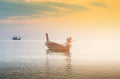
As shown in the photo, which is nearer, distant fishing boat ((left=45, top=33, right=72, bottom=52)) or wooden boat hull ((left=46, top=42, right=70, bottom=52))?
distant fishing boat ((left=45, top=33, right=72, bottom=52))

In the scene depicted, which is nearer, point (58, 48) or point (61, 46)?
point (61, 46)

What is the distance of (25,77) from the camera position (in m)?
32.0

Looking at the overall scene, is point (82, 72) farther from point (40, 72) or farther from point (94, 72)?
point (40, 72)

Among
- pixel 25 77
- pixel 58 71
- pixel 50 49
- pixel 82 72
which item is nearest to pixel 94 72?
pixel 82 72

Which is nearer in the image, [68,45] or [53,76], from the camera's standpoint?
[53,76]

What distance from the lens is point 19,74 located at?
3381 centimetres

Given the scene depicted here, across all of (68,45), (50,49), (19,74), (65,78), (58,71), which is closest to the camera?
(65,78)

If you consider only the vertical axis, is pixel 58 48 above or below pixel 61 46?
below

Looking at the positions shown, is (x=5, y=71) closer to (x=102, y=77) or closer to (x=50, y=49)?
(x=102, y=77)

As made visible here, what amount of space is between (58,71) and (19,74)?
4.58 m

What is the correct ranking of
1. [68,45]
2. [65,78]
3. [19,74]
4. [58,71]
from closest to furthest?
[65,78] → [19,74] → [58,71] → [68,45]

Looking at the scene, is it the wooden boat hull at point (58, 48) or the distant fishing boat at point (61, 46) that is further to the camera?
the wooden boat hull at point (58, 48)

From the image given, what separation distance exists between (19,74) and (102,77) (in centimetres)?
836

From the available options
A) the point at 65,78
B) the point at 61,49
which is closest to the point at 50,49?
the point at 61,49
